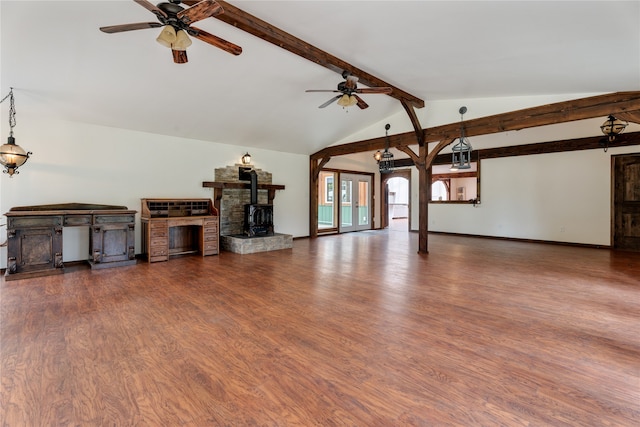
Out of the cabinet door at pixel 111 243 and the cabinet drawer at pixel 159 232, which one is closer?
the cabinet door at pixel 111 243

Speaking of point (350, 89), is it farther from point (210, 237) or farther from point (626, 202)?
point (626, 202)

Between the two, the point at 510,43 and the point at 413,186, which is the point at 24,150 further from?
the point at 413,186

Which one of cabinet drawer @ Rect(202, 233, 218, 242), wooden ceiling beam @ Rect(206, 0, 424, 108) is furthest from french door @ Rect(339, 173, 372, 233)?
wooden ceiling beam @ Rect(206, 0, 424, 108)

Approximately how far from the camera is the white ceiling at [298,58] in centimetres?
288

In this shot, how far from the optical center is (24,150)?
4914 millimetres

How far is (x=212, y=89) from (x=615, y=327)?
5815 millimetres

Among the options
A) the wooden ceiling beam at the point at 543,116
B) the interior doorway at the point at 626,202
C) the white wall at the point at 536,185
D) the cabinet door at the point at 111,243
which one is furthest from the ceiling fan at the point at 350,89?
the interior doorway at the point at 626,202

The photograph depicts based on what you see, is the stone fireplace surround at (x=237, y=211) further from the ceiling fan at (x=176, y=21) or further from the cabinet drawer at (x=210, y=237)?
the ceiling fan at (x=176, y=21)

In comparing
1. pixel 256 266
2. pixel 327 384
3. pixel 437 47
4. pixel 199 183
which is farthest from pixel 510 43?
pixel 199 183

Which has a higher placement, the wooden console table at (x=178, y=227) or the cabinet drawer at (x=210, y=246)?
the wooden console table at (x=178, y=227)

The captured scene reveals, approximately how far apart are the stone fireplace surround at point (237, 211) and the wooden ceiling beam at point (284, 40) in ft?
12.6

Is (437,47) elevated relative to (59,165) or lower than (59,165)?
elevated

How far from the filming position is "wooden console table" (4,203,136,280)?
14.5 ft

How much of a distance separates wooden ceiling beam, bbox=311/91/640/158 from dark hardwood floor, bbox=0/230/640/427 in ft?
8.03
